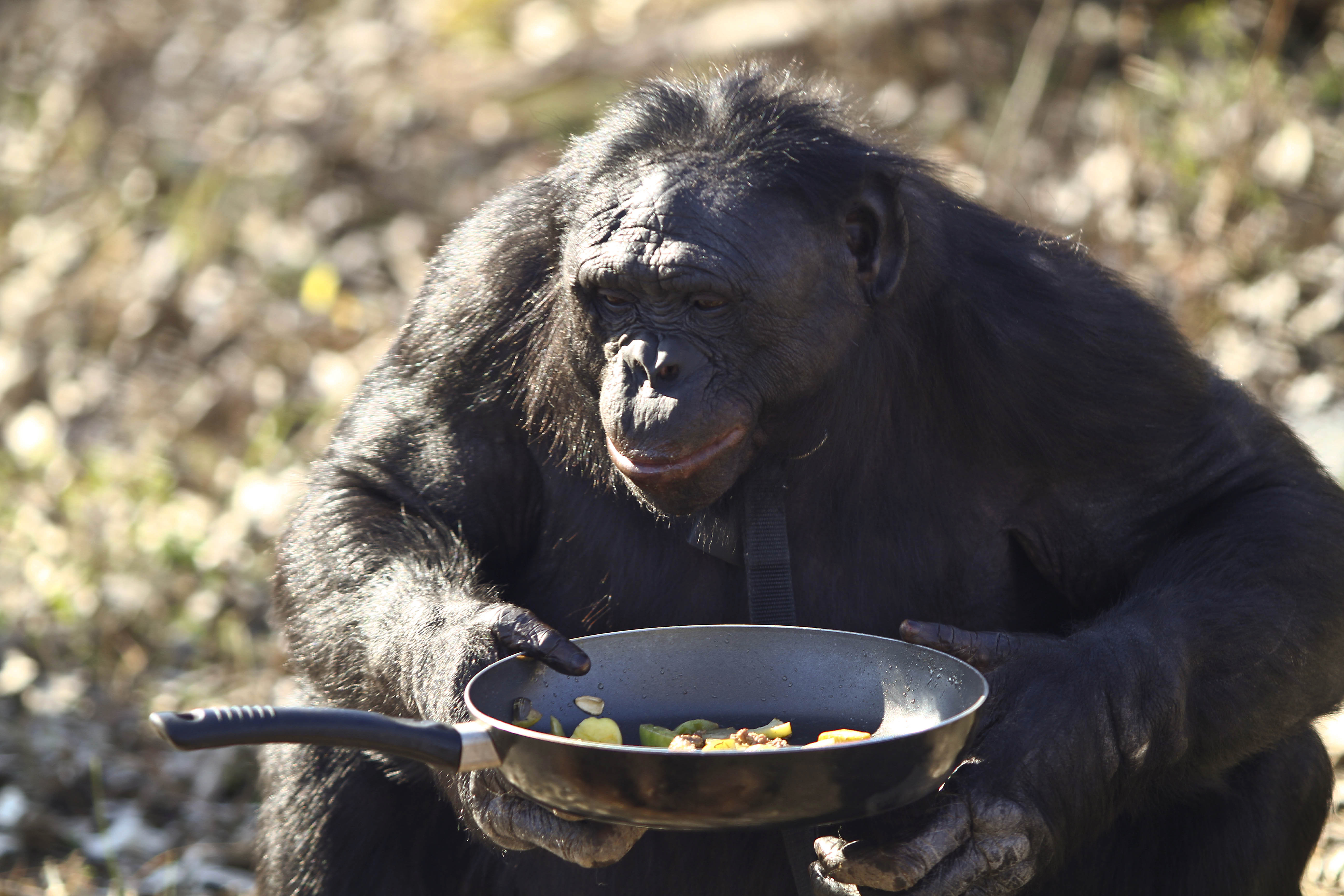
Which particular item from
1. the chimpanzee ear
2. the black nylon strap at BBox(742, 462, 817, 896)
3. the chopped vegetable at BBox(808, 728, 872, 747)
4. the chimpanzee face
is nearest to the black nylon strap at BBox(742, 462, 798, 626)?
the black nylon strap at BBox(742, 462, 817, 896)

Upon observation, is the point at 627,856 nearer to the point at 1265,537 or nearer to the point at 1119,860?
the point at 1119,860

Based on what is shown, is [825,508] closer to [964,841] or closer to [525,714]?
[964,841]

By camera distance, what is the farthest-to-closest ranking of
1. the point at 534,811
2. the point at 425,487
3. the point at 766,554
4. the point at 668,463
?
the point at 425,487, the point at 766,554, the point at 668,463, the point at 534,811

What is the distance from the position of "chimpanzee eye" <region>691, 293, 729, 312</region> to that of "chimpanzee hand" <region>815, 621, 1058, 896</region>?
95cm

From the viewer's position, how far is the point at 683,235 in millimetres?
3748

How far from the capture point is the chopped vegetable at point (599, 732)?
328cm

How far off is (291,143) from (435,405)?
25.6 ft

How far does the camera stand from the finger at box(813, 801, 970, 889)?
341cm

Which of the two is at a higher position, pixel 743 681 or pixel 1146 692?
pixel 1146 692

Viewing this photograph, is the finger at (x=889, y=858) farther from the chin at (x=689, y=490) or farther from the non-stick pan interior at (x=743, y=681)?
the chin at (x=689, y=490)

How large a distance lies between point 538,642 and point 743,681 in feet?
1.93

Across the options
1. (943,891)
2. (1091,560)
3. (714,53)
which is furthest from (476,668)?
(714,53)

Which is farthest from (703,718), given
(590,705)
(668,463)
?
(668,463)

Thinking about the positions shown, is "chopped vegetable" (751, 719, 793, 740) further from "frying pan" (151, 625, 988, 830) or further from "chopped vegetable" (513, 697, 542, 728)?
"chopped vegetable" (513, 697, 542, 728)
